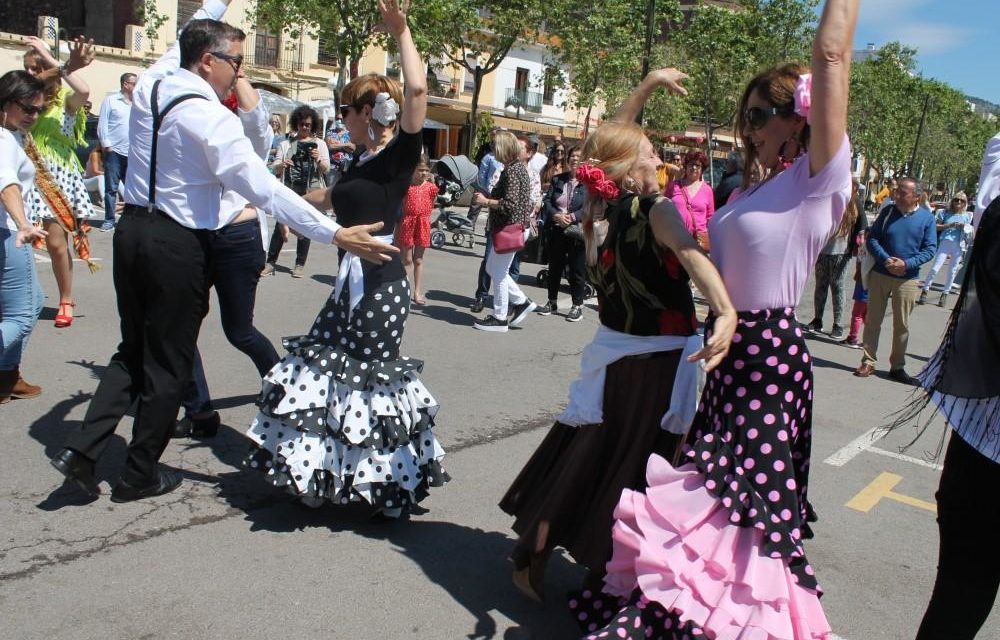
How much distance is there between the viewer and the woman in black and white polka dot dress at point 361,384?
12.4 feet

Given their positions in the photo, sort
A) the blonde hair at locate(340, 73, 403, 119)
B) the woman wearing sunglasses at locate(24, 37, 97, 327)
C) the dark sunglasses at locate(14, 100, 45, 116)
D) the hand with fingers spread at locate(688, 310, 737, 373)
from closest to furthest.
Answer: the hand with fingers spread at locate(688, 310, 737, 373) < the blonde hair at locate(340, 73, 403, 119) < the dark sunglasses at locate(14, 100, 45, 116) < the woman wearing sunglasses at locate(24, 37, 97, 327)

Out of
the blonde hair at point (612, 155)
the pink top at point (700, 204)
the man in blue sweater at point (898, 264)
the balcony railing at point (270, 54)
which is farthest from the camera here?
the balcony railing at point (270, 54)

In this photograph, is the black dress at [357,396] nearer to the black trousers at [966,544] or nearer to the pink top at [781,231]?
the pink top at [781,231]

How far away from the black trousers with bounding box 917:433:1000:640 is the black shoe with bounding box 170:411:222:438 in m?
3.66

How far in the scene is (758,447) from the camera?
2.67 meters

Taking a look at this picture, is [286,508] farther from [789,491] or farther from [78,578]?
[789,491]

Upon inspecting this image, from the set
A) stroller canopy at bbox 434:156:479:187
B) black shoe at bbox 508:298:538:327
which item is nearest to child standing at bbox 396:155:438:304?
black shoe at bbox 508:298:538:327

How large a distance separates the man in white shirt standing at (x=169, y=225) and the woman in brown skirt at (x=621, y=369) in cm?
95

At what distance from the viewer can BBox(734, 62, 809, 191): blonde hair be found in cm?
269

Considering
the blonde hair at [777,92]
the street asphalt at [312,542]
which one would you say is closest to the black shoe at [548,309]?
the street asphalt at [312,542]

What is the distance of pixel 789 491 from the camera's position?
2674mm

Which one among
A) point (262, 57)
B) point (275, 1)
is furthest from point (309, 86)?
point (275, 1)

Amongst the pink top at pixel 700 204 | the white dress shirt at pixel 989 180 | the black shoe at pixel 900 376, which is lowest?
the black shoe at pixel 900 376

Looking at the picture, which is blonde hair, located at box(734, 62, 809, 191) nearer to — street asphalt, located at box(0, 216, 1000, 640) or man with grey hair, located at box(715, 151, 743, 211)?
street asphalt, located at box(0, 216, 1000, 640)
